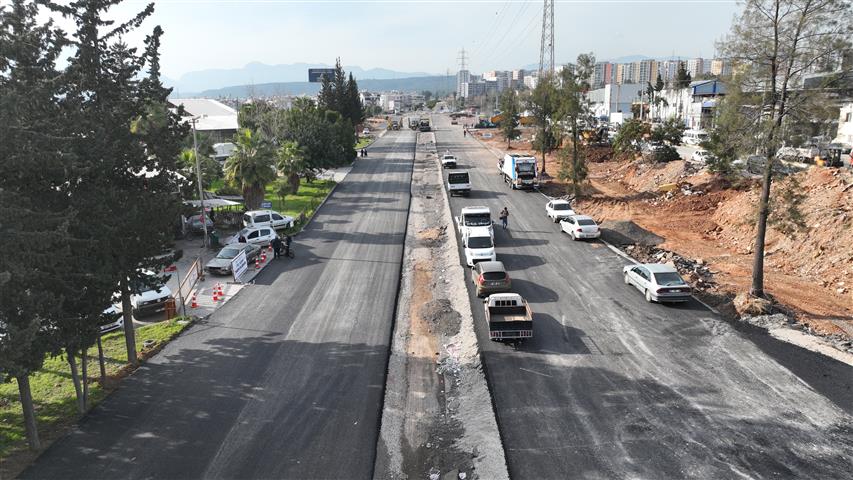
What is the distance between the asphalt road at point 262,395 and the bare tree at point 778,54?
16.8 m

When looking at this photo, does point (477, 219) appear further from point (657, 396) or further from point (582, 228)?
point (657, 396)

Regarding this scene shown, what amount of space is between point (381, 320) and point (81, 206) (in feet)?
38.0

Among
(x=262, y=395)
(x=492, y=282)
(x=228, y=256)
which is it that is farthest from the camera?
(x=228, y=256)

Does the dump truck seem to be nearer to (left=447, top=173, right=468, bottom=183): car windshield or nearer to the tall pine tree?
the tall pine tree

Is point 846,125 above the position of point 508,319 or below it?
above

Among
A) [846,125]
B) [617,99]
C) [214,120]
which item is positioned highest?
[617,99]

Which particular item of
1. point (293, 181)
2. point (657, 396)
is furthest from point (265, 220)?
point (657, 396)

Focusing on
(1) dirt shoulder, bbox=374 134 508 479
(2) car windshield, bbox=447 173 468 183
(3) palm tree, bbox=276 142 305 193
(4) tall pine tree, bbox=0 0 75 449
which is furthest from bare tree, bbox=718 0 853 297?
(3) palm tree, bbox=276 142 305 193

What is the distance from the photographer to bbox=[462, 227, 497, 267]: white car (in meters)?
29.4

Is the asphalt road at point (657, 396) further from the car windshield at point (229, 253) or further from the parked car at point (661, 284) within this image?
the car windshield at point (229, 253)

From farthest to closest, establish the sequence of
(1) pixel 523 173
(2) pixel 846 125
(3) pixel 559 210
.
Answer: (1) pixel 523 173 < (2) pixel 846 125 < (3) pixel 559 210

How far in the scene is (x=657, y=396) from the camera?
54.8ft

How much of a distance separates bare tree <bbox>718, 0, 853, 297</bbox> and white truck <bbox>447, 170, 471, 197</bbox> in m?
29.6

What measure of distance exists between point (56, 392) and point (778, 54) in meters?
28.3
